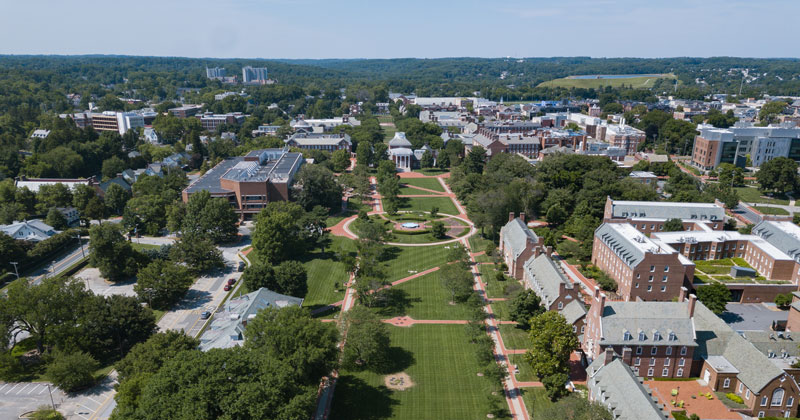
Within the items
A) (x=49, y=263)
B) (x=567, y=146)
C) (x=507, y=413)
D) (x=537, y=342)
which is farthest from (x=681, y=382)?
(x=567, y=146)

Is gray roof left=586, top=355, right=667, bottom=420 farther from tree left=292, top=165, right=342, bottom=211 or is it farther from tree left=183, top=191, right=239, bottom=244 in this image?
tree left=292, top=165, right=342, bottom=211

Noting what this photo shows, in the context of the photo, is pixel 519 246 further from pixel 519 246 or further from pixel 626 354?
pixel 626 354

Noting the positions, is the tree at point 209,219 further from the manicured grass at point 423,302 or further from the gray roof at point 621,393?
the gray roof at point 621,393

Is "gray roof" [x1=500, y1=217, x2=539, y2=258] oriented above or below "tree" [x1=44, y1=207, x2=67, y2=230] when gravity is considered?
above

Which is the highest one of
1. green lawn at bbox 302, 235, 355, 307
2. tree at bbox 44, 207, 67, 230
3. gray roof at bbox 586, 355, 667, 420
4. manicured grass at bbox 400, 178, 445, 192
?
gray roof at bbox 586, 355, 667, 420

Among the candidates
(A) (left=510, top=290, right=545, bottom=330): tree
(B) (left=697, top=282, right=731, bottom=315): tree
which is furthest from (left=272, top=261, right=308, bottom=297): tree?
(B) (left=697, top=282, right=731, bottom=315): tree

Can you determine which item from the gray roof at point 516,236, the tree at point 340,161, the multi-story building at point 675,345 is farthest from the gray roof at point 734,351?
the tree at point 340,161
